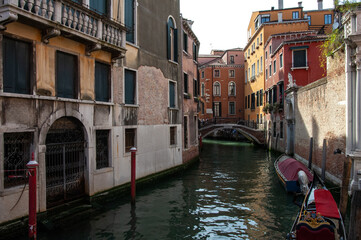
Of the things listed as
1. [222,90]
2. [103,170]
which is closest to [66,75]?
[103,170]

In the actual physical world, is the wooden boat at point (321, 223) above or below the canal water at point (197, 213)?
above

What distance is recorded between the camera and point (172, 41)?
12281 millimetres

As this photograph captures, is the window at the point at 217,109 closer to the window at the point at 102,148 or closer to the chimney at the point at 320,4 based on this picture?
the chimney at the point at 320,4

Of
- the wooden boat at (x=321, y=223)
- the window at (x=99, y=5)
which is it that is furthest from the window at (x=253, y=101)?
the wooden boat at (x=321, y=223)

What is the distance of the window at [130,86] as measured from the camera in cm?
898

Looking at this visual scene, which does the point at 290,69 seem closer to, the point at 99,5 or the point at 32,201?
the point at 99,5

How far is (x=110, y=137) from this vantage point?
8.13 m

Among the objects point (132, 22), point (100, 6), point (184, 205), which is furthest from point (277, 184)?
point (100, 6)

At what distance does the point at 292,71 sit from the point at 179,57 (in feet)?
30.5

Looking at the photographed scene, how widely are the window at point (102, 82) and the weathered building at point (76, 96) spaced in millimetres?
26

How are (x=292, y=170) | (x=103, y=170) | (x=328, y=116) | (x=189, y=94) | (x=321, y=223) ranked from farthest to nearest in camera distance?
1. (x=189, y=94)
2. (x=328, y=116)
3. (x=292, y=170)
4. (x=103, y=170)
5. (x=321, y=223)

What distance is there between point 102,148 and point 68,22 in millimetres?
3247

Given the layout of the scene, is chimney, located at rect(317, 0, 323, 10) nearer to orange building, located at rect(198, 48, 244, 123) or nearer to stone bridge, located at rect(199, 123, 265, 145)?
orange building, located at rect(198, 48, 244, 123)

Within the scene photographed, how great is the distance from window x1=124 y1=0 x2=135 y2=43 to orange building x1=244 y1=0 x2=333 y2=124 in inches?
682
